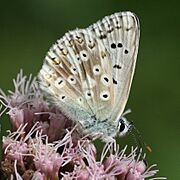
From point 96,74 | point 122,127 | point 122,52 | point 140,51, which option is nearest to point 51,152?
point 122,127

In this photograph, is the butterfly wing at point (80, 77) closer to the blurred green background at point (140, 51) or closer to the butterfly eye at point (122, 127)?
the butterfly eye at point (122, 127)

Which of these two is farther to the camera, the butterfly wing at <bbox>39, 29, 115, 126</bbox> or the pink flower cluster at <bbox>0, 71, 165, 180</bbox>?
the butterfly wing at <bbox>39, 29, 115, 126</bbox>

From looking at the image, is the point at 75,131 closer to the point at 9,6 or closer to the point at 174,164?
the point at 174,164

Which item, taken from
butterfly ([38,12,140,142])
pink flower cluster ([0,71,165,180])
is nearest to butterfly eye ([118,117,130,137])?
butterfly ([38,12,140,142])

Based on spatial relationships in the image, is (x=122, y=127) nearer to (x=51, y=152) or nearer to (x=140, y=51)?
(x=51, y=152)

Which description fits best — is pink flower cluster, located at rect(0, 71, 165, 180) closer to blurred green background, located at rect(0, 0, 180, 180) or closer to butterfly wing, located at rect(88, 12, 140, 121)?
butterfly wing, located at rect(88, 12, 140, 121)

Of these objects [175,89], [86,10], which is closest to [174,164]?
[175,89]
